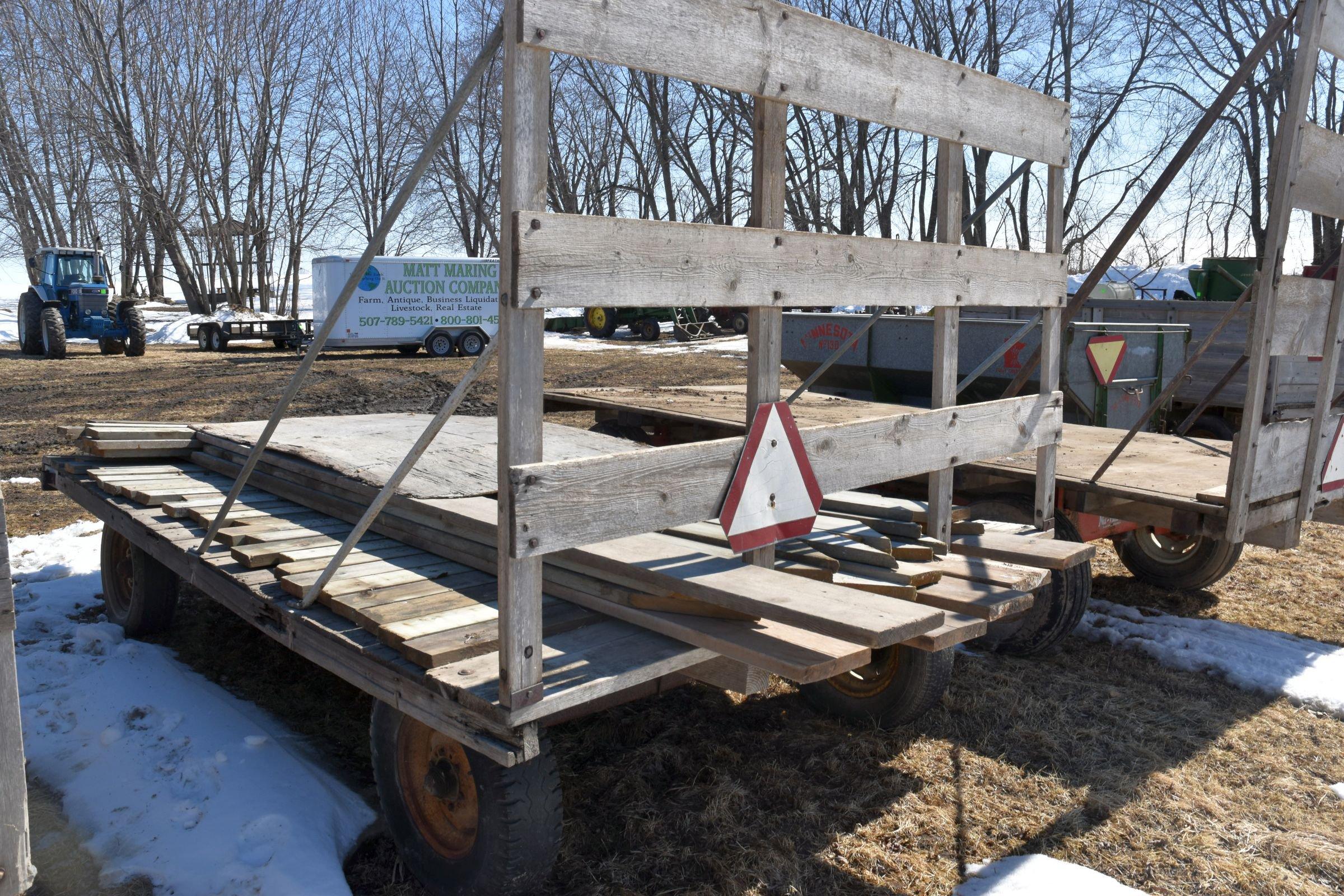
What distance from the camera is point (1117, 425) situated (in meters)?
8.01

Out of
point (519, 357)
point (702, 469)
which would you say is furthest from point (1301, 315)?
point (519, 357)

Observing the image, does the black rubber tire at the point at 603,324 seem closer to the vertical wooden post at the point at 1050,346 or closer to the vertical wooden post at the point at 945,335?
the vertical wooden post at the point at 1050,346

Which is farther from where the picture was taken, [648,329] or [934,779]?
[648,329]

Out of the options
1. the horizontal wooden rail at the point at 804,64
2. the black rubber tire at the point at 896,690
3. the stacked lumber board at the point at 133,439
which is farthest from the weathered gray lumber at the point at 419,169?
the stacked lumber board at the point at 133,439

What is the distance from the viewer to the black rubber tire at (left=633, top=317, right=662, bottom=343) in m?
30.9

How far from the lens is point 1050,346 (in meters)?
4.27

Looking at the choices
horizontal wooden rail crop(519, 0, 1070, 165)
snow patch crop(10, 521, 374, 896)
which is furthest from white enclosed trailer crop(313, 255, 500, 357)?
horizontal wooden rail crop(519, 0, 1070, 165)

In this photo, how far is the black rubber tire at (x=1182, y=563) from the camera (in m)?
5.86

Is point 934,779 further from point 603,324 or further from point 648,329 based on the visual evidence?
point 603,324

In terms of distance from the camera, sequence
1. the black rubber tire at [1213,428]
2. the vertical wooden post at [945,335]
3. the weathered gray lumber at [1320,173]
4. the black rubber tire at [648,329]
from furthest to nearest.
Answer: the black rubber tire at [648,329]
the black rubber tire at [1213,428]
the weathered gray lumber at [1320,173]
the vertical wooden post at [945,335]

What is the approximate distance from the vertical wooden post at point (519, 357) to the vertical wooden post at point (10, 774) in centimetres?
107

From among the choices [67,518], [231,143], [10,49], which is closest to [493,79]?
[231,143]

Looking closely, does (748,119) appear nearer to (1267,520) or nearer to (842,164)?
(842,164)

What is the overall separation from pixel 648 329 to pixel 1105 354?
24.4 metres
